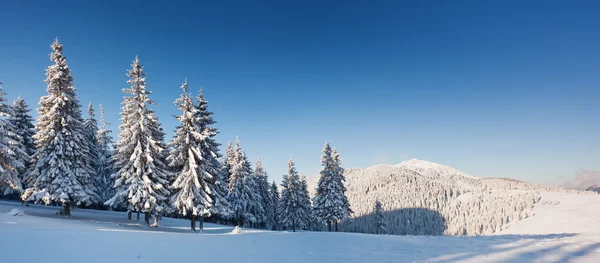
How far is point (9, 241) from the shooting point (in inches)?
336

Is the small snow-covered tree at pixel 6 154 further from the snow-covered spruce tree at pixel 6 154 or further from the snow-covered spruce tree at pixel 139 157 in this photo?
the snow-covered spruce tree at pixel 139 157

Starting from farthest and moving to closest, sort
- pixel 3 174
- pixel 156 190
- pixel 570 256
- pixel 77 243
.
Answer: pixel 156 190, pixel 3 174, pixel 570 256, pixel 77 243

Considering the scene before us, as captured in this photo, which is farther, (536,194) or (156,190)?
(536,194)

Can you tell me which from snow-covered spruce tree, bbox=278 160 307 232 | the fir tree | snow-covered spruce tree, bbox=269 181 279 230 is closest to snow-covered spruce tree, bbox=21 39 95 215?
snow-covered spruce tree, bbox=278 160 307 232

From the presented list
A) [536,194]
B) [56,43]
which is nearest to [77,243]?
[56,43]

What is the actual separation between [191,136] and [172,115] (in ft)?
9.19

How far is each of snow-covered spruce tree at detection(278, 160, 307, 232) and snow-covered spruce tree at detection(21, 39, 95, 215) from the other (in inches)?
1195

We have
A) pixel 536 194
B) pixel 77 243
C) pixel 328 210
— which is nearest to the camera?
A: pixel 77 243

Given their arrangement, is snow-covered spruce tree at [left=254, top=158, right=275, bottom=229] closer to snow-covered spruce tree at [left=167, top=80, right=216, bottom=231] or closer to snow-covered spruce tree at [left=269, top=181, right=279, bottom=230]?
→ snow-covered spruce tree at [left=269, top=181, right=279, bottom=230]

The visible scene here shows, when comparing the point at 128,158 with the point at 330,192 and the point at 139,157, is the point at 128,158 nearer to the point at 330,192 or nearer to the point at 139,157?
the point at 139,157

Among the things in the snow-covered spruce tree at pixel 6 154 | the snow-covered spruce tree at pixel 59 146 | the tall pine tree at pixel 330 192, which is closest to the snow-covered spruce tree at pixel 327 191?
the tall pine tree at pixel 330 192

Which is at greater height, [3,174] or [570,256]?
[3,174]

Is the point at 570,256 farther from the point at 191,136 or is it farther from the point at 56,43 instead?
the point at 56,43

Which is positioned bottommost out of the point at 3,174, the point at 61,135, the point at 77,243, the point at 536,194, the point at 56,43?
the point at 536,194
